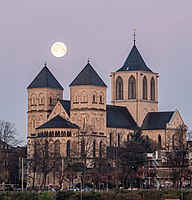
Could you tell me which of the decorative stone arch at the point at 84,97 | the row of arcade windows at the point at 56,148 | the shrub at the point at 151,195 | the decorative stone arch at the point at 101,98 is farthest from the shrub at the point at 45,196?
the decorative stone arch at the point at 101,98

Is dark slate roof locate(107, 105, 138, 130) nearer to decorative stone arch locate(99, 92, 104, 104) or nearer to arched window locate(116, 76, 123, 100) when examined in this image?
arched window locate(116, 76, 123, 100)

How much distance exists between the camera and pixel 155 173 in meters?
138

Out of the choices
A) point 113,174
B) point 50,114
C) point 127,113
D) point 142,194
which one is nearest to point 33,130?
point 50,114

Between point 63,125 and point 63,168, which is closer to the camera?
point 63,168

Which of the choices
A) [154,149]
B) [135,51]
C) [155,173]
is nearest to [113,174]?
[155,173]

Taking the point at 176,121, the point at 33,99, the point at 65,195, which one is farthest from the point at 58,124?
the point at 65,195

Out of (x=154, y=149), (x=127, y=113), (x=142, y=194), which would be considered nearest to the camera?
(x=142, y=194)

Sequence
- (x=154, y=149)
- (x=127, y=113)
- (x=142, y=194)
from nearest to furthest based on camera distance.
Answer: (x=142, y=194), (x=154, y=149), (x=127, y=113)

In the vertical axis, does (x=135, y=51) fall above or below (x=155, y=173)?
above

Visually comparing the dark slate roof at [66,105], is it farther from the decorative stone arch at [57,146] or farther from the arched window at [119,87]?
the arched window at [119,87]

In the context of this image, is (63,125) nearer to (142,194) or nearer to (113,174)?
(113,174)

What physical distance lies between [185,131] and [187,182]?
662 inches

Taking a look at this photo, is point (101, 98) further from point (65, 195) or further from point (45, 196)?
point (45, 196)

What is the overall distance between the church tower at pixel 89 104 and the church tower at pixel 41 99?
5057 millimetres
